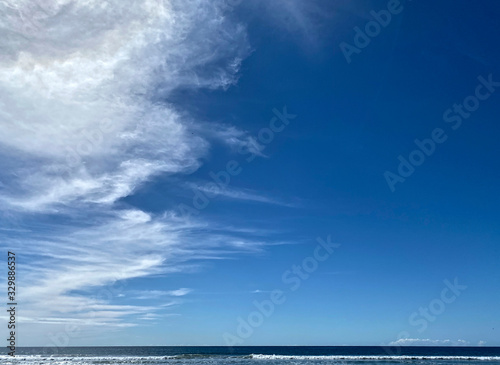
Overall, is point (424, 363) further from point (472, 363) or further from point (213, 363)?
point (213, 363)

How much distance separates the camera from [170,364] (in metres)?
58.4

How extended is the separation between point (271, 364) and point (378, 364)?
16467 millimetres

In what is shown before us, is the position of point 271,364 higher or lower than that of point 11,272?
lower

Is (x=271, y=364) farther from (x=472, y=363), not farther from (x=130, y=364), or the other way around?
(x=472, y=363)

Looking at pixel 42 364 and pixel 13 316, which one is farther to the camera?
pixel 42 364

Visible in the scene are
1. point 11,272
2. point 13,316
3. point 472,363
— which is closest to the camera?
point 11,272

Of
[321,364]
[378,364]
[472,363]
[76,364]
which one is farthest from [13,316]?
[472,363]

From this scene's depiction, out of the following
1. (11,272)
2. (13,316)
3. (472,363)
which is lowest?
(472,363)

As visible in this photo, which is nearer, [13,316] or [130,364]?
[13,316]

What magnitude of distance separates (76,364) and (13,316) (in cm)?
4405

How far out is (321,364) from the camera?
58.8m

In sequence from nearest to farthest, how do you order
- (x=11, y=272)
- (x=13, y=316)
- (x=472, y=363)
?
(x=11, y=272) → (x=13, y=316) → (x=472, y=363)

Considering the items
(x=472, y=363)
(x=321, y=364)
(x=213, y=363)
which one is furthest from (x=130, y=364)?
(x=472, y=363)

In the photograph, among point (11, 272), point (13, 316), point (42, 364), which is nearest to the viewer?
point (11, 272)
